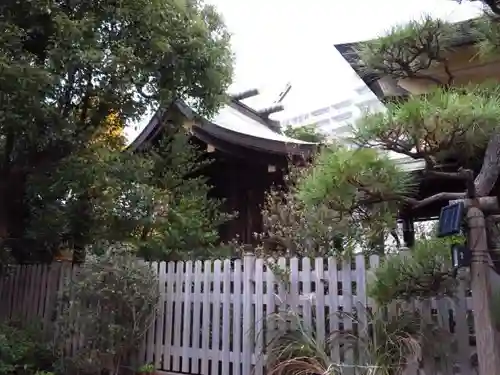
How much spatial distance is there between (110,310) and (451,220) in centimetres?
374

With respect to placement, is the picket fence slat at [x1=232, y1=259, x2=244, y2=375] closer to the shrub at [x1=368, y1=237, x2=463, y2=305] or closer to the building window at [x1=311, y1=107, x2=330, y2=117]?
the shrub at [x1=368, y1=237, x2=463, y2=305]

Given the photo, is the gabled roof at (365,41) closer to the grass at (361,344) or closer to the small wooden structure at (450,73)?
the small wooden structure at (450,73)

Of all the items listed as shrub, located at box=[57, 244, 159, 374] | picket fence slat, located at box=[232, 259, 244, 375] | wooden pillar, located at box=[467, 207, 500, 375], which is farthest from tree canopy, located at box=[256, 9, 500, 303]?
shrub, located at box=[57, 244, 159, 374]

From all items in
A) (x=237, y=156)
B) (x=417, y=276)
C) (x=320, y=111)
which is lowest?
(x=417, y=276)

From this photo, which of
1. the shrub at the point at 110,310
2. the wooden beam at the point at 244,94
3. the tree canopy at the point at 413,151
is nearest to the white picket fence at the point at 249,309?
the shrub at the point at 110,310

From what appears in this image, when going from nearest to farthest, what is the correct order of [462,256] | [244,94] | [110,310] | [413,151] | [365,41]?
[462,256] < [413,151] < [365,41] < [110,310] < [244,94]

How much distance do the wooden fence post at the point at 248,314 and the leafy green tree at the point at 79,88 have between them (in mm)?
2787

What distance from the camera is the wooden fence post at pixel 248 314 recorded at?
4664 mm

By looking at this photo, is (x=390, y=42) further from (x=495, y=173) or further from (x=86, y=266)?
(x=86, y=266)

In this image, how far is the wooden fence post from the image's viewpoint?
15.3 feet

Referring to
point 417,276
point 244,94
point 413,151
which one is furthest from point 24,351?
point 244,94

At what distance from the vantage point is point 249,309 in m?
4.76

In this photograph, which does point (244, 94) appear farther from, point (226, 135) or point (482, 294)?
point (482, 294)

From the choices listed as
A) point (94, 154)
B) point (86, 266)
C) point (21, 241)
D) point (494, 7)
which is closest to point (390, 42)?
point (494, 7)
